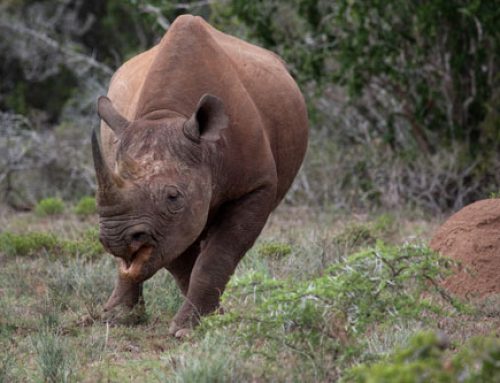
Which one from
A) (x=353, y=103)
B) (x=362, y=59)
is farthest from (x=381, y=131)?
(x=362, y=59)

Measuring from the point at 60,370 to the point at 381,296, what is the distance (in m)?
1.68

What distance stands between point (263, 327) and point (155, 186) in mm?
1232

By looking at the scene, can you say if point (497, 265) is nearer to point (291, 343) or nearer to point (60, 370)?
point (291, 343)

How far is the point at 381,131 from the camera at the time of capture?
1438 centimetres

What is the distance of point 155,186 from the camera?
20.6 ft

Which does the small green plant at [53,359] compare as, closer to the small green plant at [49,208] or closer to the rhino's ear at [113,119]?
the rhino's ear at [113,119]

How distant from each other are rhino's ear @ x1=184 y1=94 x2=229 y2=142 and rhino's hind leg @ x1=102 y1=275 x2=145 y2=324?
136 cm

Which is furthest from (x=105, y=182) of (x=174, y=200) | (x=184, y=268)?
(x=184, y=268)

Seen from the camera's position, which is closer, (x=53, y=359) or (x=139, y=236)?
(x=53, y=359)

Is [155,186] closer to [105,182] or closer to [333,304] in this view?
[105,182]

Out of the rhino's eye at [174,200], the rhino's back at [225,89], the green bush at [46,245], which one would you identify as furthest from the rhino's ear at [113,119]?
the green bush at [46,245]

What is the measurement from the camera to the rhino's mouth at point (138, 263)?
6242mm

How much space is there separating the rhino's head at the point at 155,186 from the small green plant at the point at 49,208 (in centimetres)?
591

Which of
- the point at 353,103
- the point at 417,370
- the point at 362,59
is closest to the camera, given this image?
the point at 417,370
